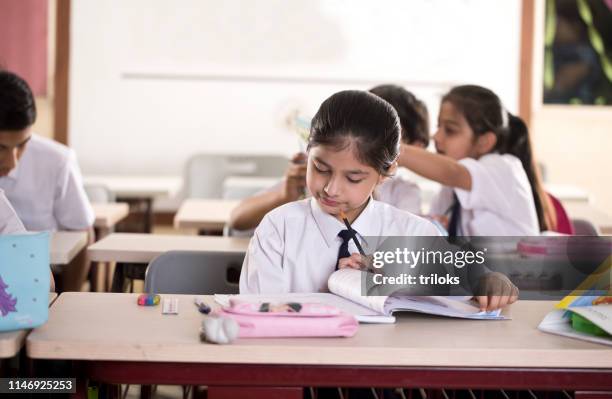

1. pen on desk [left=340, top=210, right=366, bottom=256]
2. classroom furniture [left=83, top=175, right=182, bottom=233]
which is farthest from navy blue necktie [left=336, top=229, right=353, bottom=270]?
classroom furniture [left=83, top=175, right=182, bottom=233]

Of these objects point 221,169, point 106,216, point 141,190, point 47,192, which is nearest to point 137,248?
point 47,192

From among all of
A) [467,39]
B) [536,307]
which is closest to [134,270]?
[536,307]

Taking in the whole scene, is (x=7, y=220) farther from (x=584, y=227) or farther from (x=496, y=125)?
(x=584, y=227)

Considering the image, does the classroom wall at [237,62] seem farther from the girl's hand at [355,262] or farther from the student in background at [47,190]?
the girl's hand at [355,262]

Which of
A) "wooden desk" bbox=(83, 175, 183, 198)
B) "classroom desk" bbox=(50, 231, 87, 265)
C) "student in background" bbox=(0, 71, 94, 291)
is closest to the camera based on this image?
"classroom desk" bbox=(50, 231, 87, 265)

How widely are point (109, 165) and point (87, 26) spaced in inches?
34.0

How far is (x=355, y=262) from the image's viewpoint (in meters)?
1.79

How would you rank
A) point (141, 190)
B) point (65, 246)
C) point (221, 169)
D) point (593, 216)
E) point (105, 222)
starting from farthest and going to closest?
point (221, 169) → point (141, 190) → point (593, 216) → point (105, 222) → point (65, 246)

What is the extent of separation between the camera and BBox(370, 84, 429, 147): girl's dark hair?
2.89 metres

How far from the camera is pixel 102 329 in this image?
57.3 inches

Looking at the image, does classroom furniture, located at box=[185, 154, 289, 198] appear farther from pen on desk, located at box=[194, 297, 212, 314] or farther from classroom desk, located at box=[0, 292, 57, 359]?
classroom desk, located at box=[0, 292, 57, 359]

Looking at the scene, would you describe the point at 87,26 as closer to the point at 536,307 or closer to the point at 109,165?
the point at 109,165

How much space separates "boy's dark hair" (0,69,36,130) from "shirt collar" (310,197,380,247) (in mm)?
1145

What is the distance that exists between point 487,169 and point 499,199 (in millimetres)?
102
